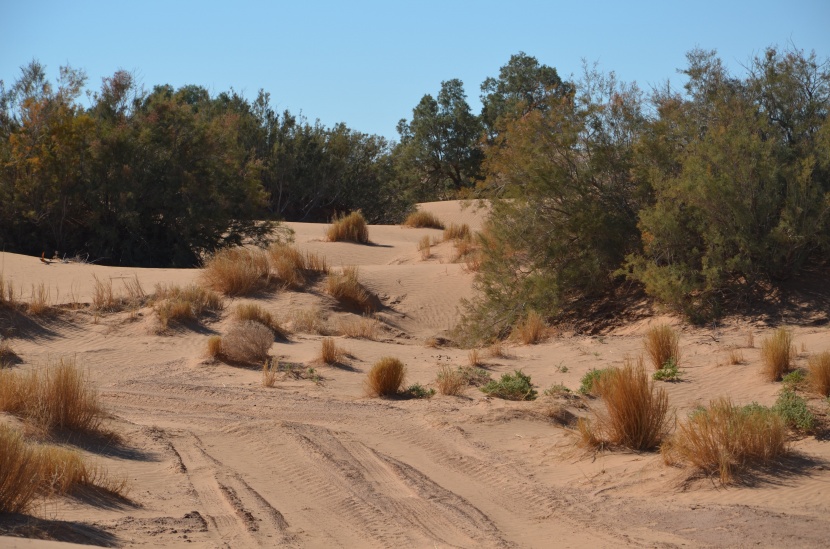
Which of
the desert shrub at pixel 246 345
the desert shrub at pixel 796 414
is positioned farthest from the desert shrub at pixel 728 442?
the desert shrub at pixel 246 345

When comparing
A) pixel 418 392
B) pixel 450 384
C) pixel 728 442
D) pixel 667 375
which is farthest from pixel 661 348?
pixel 728 442

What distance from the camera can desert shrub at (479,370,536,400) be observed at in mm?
10766

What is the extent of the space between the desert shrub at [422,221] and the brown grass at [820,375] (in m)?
23.1

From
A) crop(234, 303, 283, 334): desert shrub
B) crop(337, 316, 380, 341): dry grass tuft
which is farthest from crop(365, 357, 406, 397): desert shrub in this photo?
crop(337, 316, 380, 341): dry grass tuft

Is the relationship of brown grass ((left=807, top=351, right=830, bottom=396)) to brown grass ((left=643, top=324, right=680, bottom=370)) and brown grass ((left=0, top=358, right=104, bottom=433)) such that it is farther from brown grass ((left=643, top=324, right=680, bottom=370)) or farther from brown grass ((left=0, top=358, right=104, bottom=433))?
brown grass ((left=0, top=358, right=104, bottom=433))

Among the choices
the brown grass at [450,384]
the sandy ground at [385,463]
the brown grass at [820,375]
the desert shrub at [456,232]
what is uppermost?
the desert shrub at [456,232]

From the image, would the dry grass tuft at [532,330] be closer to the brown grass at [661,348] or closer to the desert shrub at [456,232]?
the brown grass at [661,348]

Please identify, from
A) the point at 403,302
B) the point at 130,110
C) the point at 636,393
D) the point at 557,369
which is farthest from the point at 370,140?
the point at 636,393

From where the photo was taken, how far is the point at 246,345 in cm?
1310

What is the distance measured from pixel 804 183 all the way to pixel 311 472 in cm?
1018

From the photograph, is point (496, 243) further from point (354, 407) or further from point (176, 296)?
point (354, 407)

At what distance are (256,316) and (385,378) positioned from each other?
470cm

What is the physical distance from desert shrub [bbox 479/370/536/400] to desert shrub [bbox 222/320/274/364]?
3718 millimetres

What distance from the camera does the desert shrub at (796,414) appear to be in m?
8.27
